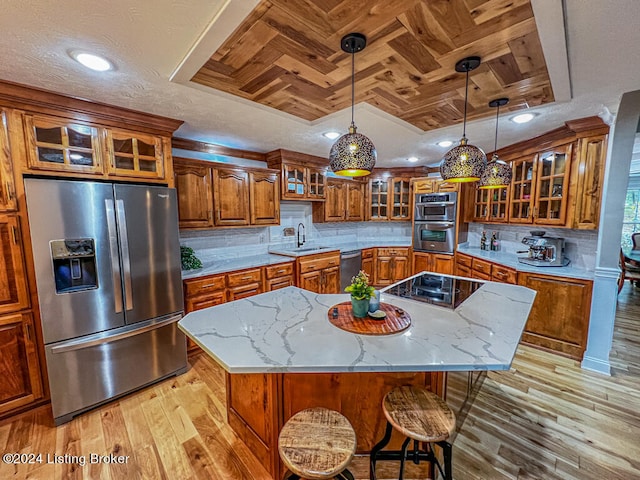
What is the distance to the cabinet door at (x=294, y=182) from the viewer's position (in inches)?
150

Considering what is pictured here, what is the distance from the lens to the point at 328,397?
1442mm

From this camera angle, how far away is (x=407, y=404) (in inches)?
51.1

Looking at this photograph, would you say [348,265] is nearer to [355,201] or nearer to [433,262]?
[355,201]

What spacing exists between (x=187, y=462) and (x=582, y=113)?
405 cm

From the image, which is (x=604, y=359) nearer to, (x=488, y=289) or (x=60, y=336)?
(x=488, y=289)

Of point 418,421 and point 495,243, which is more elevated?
point 495,243

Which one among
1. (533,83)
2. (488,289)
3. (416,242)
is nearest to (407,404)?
Answer: (488,289)

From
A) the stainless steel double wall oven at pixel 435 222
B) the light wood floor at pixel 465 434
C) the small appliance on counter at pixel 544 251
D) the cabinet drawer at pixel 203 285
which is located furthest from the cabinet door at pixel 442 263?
the cabinet drawer at pixel 203 285

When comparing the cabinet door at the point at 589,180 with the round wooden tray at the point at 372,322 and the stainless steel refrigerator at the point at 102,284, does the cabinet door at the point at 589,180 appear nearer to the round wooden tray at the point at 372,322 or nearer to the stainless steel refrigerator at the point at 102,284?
the round wooden tray at the point at 372,322

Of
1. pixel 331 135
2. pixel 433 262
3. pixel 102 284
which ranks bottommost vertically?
pixel 433 262

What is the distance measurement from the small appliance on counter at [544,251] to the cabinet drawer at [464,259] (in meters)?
0.65

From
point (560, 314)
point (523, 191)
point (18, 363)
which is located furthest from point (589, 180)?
point (18, 363)

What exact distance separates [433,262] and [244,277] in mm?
3127

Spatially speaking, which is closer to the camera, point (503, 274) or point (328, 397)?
point (328, 397)
